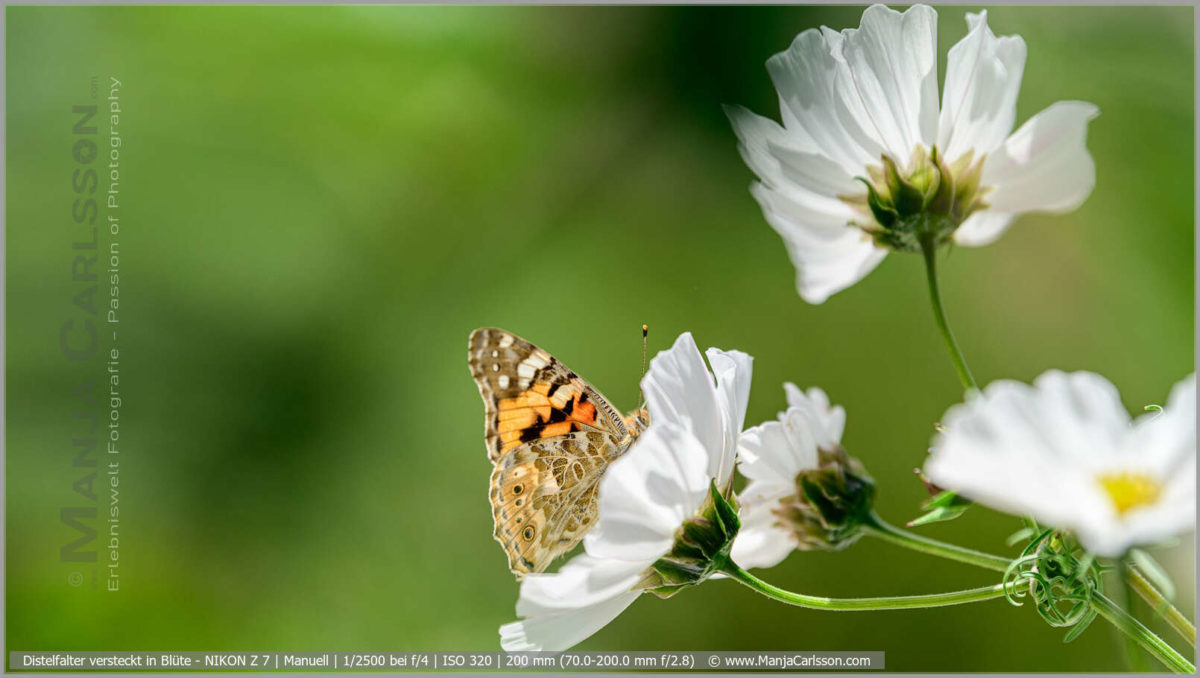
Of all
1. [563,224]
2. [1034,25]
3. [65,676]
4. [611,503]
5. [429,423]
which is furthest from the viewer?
[563,224]

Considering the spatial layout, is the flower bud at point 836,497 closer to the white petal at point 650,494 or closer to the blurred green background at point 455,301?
the white petal at point 650,494

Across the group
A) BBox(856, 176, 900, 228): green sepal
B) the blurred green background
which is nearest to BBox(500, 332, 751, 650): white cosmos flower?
BBox(856, 176, 900, 228): green sepal

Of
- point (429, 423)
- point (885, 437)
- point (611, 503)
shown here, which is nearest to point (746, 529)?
point (611, 503)

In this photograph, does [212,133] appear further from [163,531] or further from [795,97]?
[795,97]

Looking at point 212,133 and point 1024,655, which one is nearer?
point 1024,655

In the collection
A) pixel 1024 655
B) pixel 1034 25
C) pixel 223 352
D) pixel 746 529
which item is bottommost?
pixel 1024 655

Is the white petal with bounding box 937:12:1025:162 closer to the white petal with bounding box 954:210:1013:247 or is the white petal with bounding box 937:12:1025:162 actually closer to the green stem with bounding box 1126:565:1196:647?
the white petal with bounding box 954:210:1013:247

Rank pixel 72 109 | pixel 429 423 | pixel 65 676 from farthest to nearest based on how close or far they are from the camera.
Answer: pixel 429 423, pixel 72 109, pixel 65 676
